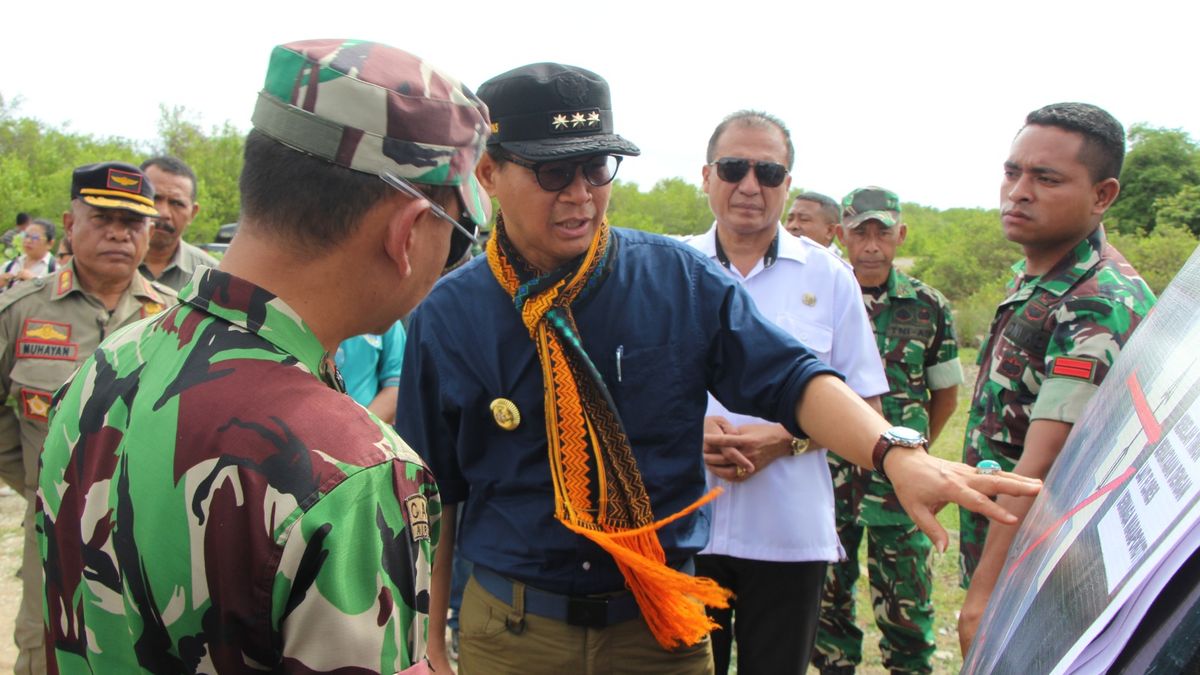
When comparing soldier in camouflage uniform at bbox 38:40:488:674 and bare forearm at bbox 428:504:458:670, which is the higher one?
soldier in camouflage uniform at bbox 38:40:488:674

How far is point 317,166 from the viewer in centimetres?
121

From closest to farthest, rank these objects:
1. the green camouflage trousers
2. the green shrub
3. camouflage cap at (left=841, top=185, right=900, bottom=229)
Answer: the green camouflage trousers, camouflage cap at (left=841, top=185, right=900, bottom=229), the green shrub

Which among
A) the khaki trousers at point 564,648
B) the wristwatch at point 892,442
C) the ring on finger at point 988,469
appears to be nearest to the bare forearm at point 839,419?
the wristwatch at point 892,442

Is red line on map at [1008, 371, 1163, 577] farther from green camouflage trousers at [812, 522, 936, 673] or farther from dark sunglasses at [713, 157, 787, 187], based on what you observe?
green camouflage trousers at [812, 522, 936, 673]

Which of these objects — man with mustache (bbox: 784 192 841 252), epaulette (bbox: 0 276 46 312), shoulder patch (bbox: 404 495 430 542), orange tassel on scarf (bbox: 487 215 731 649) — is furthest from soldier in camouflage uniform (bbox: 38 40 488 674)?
man with mustache (bbox: 784 192 841 252)

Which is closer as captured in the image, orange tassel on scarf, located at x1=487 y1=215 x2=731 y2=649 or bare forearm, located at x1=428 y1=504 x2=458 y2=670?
orange tassel on scarf, located at x1=487 y1=215 x2=731 y2=649

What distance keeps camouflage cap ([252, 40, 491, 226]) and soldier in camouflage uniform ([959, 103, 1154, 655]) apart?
6.23 ft

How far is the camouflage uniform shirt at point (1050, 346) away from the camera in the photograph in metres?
2.34

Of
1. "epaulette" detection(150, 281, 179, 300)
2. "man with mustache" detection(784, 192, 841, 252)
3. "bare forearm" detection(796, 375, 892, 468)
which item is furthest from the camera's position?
"man with mustache" detection(784, 192, 841, 252)

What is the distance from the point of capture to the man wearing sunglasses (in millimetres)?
2803

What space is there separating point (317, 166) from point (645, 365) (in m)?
1.17

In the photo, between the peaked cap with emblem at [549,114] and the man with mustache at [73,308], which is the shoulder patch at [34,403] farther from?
the peaked cap with emblem at [549,114]

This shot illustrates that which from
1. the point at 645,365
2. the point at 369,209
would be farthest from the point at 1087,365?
the point at 369,209

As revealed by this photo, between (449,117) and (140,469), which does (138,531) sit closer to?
(140,469)
